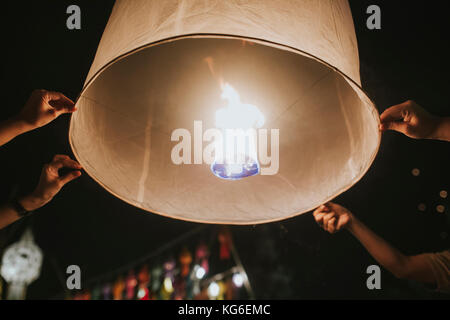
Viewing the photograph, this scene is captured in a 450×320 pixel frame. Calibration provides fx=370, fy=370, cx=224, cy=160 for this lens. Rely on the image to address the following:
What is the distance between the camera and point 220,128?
3.59ft

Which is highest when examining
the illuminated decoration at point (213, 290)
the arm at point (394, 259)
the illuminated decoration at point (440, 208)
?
the illuminated decoration at point (440, 208)

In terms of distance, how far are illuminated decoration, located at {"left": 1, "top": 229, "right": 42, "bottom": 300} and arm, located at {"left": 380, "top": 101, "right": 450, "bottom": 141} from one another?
4.25m

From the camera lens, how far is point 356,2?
2.05 m

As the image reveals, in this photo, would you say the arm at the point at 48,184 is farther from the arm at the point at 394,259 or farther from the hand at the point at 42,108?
the arm at the point at 394,259

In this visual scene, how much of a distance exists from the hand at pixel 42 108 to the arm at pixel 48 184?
0.69 feet

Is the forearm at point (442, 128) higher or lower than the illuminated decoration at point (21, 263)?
higher

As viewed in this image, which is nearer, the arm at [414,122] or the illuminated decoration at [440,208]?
the arm at [414,122]

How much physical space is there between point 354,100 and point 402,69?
1.55m

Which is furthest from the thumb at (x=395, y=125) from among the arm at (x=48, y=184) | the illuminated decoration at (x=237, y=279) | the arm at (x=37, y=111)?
the illuminated decoration at (x=237, y=279)

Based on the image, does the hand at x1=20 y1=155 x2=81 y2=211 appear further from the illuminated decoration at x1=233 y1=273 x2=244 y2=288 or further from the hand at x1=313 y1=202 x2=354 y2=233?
the illuminated decoration at x1=233 y1=273 x2=244 y2=288

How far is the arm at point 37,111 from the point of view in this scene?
103 cm

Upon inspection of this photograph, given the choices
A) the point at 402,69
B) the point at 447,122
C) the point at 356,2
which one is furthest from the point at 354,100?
the point at 402,69
